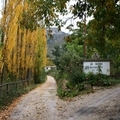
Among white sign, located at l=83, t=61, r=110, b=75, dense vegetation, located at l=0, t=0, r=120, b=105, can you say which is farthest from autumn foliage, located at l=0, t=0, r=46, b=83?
white sign, located at l=83, t=61, r=110, b=75

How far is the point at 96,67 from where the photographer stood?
22.2 m

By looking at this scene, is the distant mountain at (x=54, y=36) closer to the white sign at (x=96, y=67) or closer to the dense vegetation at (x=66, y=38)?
the dense vegetation at (x=66, y=38)

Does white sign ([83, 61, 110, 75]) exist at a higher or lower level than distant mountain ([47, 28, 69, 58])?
lower

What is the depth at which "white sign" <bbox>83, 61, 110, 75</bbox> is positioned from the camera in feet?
72.5

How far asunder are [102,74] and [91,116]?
10.5 metres

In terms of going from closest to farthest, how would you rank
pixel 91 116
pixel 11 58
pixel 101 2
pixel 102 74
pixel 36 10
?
1. pixel 101 2
2. pixel 36 10
3. pixel 91 116
4. pixel 102 74
5. pixel 11 58

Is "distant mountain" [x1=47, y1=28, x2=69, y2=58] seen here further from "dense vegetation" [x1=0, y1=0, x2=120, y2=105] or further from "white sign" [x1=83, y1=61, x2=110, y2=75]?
"white sign" [x1=83, y1=61, x2=110, y2=75]

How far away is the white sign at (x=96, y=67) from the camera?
22094 mm

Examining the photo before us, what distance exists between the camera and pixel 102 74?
71.2 ft

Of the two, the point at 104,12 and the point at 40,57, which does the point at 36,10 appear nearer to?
the point at 104,12

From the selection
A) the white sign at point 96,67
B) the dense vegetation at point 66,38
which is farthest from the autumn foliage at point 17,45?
the white sign at point 96,67

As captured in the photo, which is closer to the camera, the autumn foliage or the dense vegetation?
the dense vegetation

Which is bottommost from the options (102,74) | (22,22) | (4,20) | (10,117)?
→ (10,117)

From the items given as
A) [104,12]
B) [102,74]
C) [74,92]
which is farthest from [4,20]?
[104,12]
